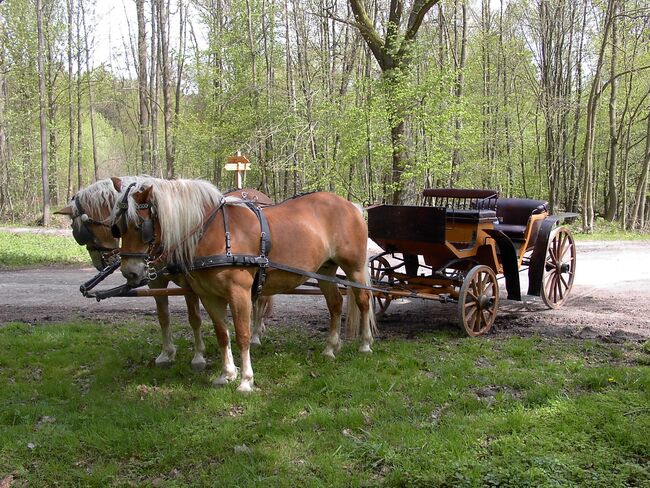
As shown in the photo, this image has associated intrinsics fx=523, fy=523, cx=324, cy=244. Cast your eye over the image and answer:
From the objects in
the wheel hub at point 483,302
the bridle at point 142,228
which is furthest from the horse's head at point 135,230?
the wheel hub at point 483,302

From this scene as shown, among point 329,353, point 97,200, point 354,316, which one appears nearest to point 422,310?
point 354,316

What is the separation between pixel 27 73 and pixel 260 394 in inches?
898

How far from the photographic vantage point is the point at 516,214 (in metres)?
7.38

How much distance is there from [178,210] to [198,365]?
1.65m

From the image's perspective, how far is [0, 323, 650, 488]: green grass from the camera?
10.6 feet

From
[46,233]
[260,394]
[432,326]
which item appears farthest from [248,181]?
[260,394]

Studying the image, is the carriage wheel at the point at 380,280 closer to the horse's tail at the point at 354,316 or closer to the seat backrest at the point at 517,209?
the horse's tail at the point at 354,316

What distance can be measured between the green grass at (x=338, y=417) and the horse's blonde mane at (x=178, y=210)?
4.11ft

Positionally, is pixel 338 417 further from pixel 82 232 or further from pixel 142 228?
pixel 82 232

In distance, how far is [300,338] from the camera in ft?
19.9

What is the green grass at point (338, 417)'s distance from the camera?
10.6ft

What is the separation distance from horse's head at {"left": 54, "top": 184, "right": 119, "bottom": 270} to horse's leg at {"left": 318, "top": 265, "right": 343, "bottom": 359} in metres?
2.15

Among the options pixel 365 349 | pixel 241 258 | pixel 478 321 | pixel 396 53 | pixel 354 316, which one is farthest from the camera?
pixel 396 53

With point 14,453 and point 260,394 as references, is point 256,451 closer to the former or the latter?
point 260,394
